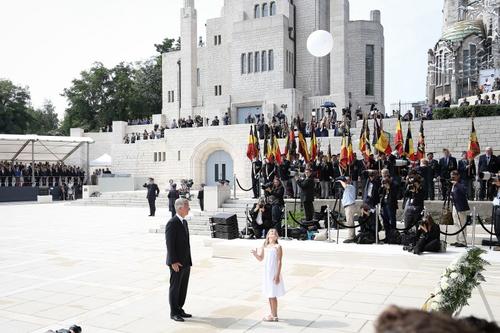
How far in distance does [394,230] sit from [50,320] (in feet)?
28.0

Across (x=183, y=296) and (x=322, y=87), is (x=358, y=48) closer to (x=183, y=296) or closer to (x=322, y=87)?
(x=322, y=87)

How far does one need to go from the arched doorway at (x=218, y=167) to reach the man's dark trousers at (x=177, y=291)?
93.8 ft

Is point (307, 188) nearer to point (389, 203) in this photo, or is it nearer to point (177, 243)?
point (389, 203)

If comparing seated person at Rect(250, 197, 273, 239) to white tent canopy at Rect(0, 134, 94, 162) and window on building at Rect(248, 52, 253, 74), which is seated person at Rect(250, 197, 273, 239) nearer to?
white tent canopy at Rect(0, 134, 94, 162)

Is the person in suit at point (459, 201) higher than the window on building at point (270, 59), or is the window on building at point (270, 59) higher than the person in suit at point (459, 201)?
the window on building at point (270, 59)

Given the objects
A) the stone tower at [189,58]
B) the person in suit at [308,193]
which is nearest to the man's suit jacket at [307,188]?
the person in suit at [308,193]

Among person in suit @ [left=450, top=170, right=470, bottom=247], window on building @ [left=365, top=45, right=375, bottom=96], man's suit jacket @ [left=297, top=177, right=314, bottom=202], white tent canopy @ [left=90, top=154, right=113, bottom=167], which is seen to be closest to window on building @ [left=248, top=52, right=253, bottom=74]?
window on building @ [left=365, top=45, right=375, bottom=96]

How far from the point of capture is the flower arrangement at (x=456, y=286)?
4777 millimetres

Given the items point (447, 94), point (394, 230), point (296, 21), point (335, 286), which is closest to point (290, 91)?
point (296, 21)

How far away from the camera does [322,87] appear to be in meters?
41.2

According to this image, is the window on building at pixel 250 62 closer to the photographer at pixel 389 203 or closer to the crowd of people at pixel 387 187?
the crowd of people at pixel 387 187

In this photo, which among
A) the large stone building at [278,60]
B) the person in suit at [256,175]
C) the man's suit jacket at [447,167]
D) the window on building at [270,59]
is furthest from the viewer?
the window on building at [270,59]

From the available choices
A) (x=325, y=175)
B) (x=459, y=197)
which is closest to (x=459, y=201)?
(x=459, y=197)

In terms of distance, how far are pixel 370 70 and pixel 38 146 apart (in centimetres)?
2892
